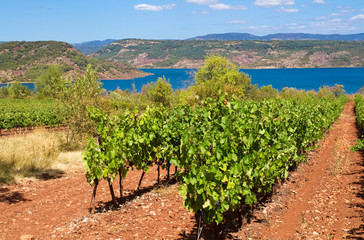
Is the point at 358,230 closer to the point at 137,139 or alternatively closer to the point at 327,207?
the point at 327,207

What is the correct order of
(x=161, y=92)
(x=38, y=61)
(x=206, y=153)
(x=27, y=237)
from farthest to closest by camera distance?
(x=38, y=61)
(x=161, y=92)
(x=27, y=237)
(x=206, y=153)

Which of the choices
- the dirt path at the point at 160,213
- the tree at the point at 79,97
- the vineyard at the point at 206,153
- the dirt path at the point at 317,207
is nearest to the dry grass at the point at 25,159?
the dirt path at the point at 160,213

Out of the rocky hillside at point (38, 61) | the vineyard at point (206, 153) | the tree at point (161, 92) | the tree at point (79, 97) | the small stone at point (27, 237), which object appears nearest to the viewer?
the vineyard at point (206, 153)

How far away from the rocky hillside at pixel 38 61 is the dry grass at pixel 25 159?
13009cm

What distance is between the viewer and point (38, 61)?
153125 mm

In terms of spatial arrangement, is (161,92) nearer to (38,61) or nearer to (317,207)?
(317,207)

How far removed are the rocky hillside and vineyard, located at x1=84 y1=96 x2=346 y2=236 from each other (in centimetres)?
13672

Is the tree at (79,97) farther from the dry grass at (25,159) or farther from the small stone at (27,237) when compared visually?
the small stone at (27,237)

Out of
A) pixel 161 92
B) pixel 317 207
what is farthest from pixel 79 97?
pixel 161 92

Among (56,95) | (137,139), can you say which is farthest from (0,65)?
(137,139)

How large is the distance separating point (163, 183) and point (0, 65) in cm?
17086

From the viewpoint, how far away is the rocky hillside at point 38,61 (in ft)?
467

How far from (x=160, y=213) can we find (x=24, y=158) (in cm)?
725

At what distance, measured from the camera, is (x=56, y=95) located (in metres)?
14.8
